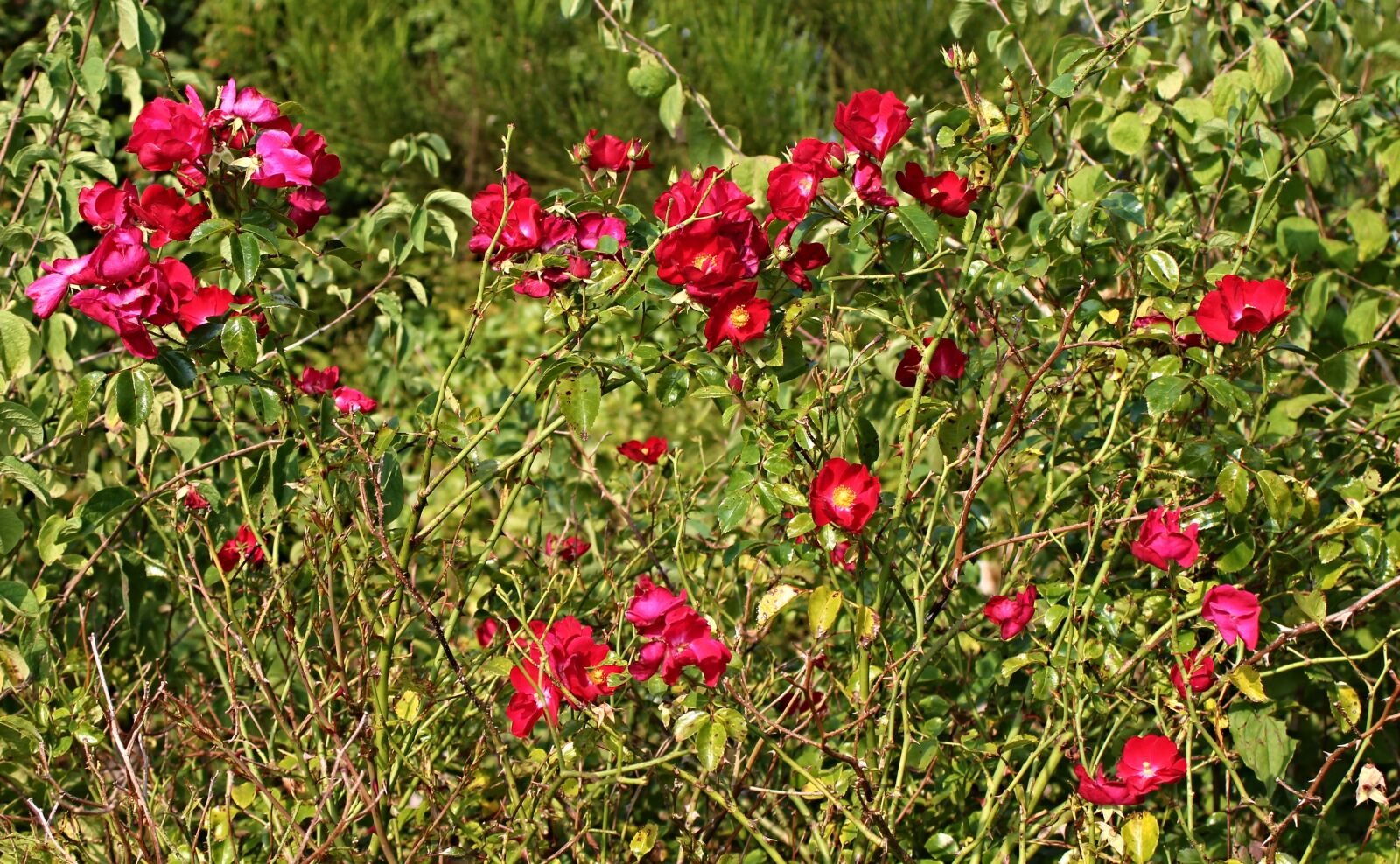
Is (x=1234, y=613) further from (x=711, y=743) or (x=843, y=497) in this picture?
(x=711, y=743)

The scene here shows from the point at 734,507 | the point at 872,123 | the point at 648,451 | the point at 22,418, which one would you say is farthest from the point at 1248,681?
the point at 22,418

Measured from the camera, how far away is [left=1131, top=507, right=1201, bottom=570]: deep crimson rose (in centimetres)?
134

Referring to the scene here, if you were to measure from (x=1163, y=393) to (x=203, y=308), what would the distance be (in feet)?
3.00

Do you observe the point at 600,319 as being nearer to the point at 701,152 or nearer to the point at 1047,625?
the point at 1047,625

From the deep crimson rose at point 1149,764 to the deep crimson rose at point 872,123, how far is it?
2.12ft

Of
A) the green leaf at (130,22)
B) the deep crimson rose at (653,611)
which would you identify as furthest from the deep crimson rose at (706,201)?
the green leaf at (130,22)

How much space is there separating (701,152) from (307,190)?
0.77 m

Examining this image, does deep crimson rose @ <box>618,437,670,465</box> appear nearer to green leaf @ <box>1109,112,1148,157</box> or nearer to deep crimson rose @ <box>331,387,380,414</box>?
deep crimson rose @ <box>331,387,380,414</box>

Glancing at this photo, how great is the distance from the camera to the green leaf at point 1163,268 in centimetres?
141

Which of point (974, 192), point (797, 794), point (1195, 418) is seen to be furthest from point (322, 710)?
point (1195, 418)

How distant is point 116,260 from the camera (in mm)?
1181

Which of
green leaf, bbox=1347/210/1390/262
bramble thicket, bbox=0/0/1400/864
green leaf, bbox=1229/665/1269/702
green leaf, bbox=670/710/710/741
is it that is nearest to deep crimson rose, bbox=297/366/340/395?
bramble thicket, bbox=0/0/1400/864

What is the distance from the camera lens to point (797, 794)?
4.23ft

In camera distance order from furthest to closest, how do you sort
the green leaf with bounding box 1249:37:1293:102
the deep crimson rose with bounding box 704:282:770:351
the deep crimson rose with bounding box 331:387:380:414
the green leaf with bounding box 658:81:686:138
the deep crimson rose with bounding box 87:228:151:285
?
the green leaf with bounding box 658:81:686:138 → the green leaf with bounding box 1249:37:1293:102 → the deep crimson rose with bounding box 331:387:380:414 → the deep crimson rose with bounding box 704:282:770:351 → the deep crimson rose with bounding box 87:228:151:285
